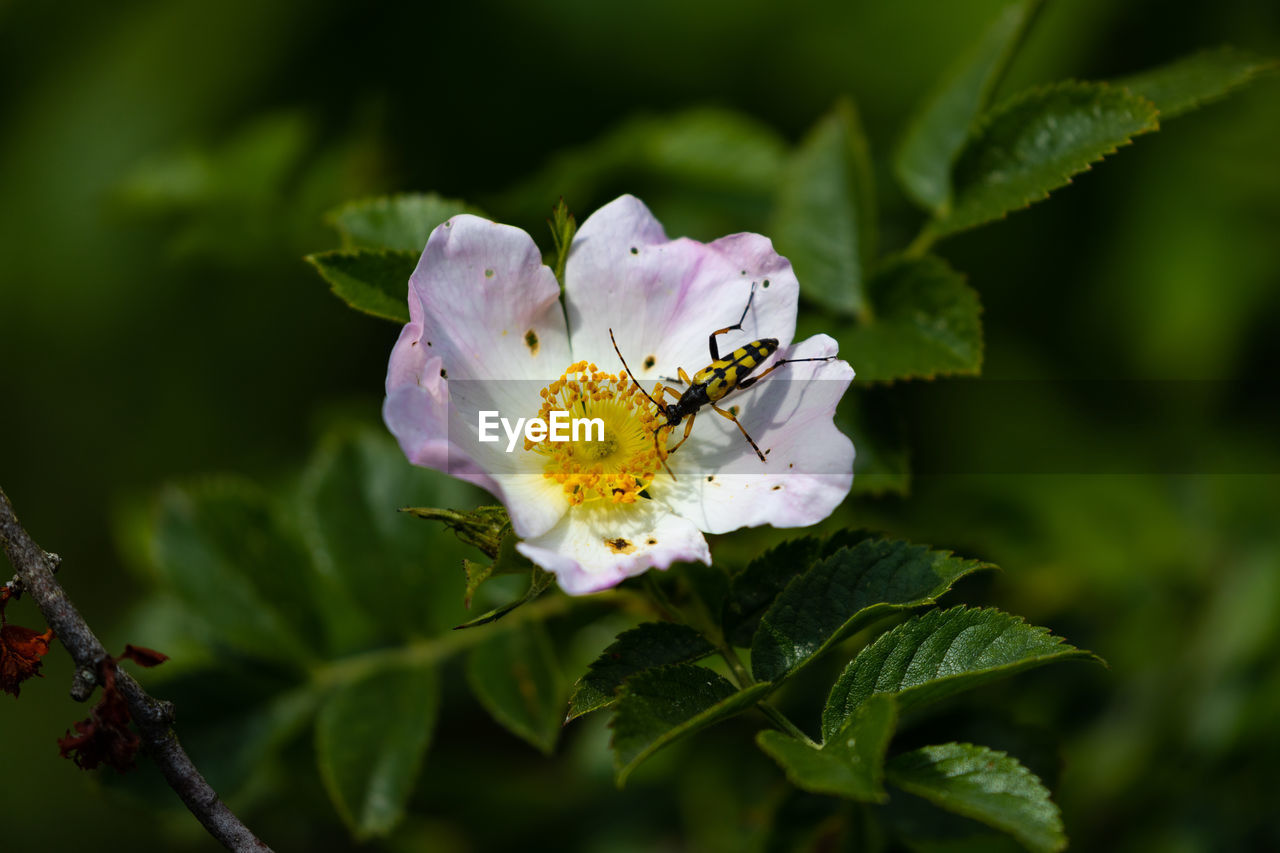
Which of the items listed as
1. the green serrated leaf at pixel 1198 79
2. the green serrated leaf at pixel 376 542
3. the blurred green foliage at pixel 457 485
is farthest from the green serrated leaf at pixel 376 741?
the green serrated leaf at pixel 1198 79

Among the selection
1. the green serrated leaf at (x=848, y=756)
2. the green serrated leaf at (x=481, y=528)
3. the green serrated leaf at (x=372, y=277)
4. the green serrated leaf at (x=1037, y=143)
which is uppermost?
the green serrated leaf at (x=372, y=277)

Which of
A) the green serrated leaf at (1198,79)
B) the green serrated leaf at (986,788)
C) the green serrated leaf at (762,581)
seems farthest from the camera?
the green serrated leaf at (1198,79)

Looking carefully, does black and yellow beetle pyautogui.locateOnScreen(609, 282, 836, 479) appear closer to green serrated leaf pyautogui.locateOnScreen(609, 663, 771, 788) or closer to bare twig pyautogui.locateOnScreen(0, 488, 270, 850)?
green serrated leaf pyautogui.locateOnScreen(609, 663, 771, 788)

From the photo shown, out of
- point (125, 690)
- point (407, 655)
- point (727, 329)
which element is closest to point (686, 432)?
point (727, 329)

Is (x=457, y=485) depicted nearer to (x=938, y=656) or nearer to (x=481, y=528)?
(x=481, y=528)

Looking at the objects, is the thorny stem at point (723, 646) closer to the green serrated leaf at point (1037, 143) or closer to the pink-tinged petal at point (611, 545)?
the pink-tinged petal at point (611, 545)

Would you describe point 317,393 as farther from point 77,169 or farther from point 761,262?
point 761,262

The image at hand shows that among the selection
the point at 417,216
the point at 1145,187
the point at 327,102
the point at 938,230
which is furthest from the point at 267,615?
the point at 1145,187
